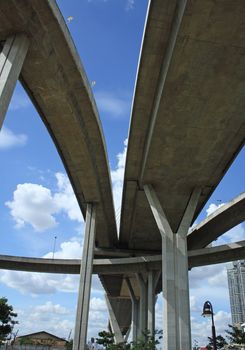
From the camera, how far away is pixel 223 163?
23.8 metres

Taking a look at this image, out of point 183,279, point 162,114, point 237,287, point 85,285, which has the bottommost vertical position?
point 183,279

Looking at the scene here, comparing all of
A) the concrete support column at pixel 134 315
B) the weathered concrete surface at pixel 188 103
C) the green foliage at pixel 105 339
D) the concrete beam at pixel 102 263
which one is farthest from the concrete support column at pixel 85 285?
the green foliage at pixel 105 339

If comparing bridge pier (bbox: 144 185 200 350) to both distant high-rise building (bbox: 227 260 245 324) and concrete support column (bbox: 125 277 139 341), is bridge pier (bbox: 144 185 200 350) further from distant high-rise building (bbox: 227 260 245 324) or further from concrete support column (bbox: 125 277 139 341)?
concrete support column (bbox: 125 277 139 341)

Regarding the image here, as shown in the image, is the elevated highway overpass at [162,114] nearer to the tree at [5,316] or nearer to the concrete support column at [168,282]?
the concrete support column at [168,282]

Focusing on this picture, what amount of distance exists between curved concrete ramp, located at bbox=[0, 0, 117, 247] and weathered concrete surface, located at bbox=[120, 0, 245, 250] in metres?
2.29

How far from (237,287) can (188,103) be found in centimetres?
4856

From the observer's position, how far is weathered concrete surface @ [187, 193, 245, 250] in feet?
93.4

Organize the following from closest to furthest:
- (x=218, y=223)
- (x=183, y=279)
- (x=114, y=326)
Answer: (x=183, y=279)
(x=218, y=223)
(x=114, y=326)

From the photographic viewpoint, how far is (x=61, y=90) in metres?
17.9

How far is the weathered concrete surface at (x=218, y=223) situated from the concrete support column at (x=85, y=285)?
387 inches

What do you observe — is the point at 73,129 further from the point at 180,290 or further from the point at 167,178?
the point at 180,290

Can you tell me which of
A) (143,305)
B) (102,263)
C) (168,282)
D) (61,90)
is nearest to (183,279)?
(168,282)

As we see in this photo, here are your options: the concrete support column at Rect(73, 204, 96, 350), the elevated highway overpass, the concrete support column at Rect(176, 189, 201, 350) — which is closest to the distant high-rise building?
the concrete support column at Rect(176, 189, 201, 350)

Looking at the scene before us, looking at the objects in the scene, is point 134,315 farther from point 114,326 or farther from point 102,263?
point 102,263
